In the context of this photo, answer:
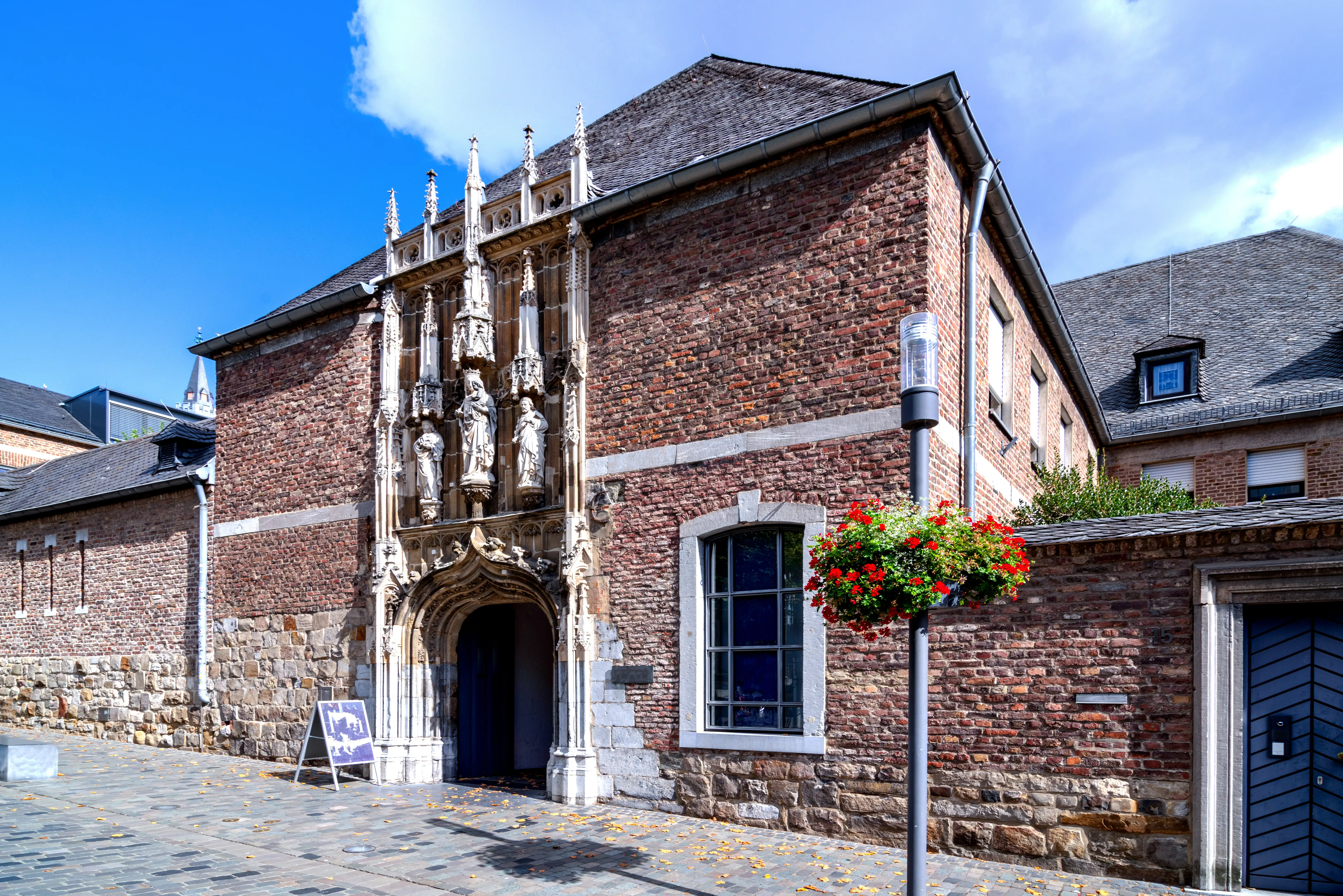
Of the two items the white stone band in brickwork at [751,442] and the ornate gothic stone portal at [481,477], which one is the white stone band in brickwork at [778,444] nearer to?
the white stone band in brickwork at [751,442]

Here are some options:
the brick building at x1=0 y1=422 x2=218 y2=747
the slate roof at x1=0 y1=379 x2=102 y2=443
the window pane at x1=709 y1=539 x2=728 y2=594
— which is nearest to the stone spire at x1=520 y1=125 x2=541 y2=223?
the window pane at x1=709 y1=539 x2=728 y2=594

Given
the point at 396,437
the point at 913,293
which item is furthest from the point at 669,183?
the point at 396,437

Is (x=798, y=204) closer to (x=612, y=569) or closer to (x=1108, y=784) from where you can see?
(x=612, y=569)

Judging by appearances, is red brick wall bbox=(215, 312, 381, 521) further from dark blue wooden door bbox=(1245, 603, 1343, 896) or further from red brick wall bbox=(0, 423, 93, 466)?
red brick wall bbox=(0, 423, 93, 466)

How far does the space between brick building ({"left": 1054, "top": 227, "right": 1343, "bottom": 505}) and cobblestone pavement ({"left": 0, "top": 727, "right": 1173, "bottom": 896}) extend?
484 inches

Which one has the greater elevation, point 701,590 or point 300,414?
point 300,414

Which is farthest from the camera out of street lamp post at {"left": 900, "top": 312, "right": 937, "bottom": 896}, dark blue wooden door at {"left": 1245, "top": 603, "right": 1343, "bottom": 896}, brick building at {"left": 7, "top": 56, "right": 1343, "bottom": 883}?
brick building at {"left": 7, "top": 56, "right": 1343, "bottom": 883}

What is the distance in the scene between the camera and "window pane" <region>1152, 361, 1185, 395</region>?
1872 centimetres

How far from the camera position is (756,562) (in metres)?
9.34

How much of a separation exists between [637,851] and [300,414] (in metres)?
8.76

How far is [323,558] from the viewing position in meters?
13.1

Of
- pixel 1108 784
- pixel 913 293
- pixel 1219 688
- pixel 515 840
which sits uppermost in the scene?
pixel 913 293

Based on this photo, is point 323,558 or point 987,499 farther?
point 323,558

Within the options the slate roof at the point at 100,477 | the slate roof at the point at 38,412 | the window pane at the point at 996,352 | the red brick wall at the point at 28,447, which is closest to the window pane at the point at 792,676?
the window pane at the point at 996,352
